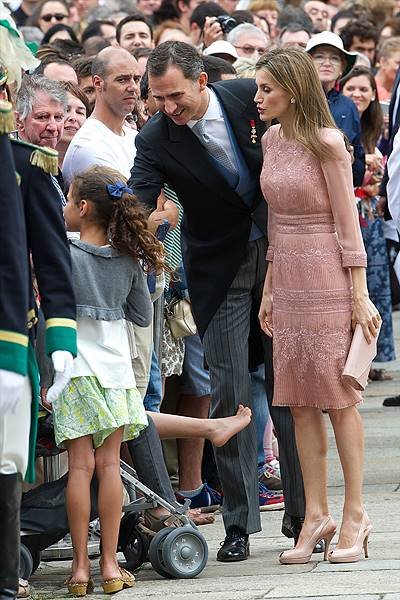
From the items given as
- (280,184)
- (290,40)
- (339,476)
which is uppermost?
(290,40)

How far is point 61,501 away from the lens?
5.61m

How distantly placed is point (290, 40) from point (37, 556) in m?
6.62

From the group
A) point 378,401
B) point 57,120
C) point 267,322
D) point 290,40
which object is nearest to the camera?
point 267,322

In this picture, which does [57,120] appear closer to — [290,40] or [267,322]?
[267,322]

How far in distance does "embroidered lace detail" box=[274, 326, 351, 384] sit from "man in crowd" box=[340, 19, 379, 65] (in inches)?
298

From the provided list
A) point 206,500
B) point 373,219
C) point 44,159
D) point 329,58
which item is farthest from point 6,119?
point 373,219

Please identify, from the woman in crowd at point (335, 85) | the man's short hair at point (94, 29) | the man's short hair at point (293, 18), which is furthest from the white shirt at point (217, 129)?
the man's short hair at point (293, 18)

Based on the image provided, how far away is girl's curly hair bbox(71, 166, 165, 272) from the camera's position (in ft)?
18.7

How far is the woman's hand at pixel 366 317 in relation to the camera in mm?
5773

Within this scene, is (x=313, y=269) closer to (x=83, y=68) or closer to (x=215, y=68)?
(x=215, y=68)

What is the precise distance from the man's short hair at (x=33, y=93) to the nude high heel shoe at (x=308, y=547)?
2107 millimetres

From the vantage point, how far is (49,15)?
1341 centimetres

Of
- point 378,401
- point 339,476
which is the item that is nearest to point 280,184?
point 339,476

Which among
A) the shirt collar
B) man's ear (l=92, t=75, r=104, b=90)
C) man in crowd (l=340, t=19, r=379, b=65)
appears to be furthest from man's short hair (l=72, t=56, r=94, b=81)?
man in crowd (l=340, t=19, r=379, b=65)
